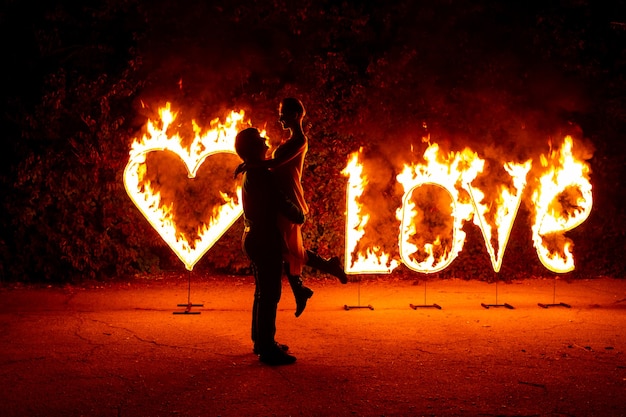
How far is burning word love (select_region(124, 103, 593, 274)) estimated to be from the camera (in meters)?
8.99

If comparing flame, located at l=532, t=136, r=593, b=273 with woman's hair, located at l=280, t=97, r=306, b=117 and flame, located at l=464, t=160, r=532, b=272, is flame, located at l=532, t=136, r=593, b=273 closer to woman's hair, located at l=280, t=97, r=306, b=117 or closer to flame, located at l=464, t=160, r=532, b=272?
flame, located at l=464, t=160, r=532, b=272

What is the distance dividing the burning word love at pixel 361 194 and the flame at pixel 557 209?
14 mm

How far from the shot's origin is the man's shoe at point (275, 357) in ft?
21.8


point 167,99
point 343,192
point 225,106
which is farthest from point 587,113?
point 167,99

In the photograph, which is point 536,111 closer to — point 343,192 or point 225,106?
point 343,192

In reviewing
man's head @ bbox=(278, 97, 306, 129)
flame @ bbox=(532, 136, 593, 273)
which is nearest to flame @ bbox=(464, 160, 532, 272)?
flame @ bbox=(532, 136, 593, 273)

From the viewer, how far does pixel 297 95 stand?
11359 millimetres

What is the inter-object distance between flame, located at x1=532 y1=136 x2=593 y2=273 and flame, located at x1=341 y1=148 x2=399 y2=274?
2.12 meters

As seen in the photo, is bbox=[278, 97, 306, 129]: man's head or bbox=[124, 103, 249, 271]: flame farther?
bbox=[124, 103, 249, 271]: flame

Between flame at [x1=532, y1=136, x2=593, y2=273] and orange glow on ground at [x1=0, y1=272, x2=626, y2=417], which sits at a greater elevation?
flame at [x1=532, y1=136, x2=593, y2=273]

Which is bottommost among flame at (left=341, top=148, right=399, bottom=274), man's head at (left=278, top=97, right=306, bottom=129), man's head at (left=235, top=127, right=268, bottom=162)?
flame at (left=341, top=148, right=399, bottom=274)

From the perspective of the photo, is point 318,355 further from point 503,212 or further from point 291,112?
point 503,212

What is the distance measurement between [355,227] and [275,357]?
278 cm

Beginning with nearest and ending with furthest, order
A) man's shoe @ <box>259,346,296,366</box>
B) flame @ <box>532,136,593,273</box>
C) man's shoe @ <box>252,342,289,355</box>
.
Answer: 1. man's shoe @ <box>259,346,296,366</box>
2. man's shoe @ <box>252,342,289,355</box>
3. flame @ <box>532,136,593,273</box>
